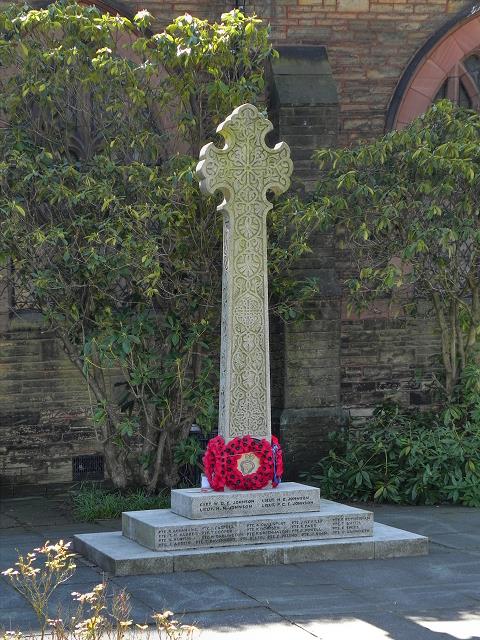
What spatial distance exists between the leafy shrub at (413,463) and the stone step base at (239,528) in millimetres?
2385

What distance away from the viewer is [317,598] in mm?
7410

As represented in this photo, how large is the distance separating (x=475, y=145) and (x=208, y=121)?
245 cm

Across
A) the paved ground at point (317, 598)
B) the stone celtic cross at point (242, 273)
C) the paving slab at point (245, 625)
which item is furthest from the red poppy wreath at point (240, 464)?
the paving slab at point (245, 625)

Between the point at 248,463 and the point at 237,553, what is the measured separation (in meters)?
0.75

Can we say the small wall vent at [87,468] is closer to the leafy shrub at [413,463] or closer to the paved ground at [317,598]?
the leafy shrub at [413,463]

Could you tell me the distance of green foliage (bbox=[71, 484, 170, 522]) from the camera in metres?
10.6

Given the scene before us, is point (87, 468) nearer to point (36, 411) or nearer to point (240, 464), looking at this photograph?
point (36, 411)

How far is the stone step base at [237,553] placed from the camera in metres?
8.14

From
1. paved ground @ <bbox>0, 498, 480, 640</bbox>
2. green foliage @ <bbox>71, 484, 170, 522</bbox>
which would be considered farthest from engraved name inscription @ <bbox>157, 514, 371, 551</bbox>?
green foliage @ <bbox>71, 484, 170, 522</bbox>

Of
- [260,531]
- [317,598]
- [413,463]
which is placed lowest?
[317,598]

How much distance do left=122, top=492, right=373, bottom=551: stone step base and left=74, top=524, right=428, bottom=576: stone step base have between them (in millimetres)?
64

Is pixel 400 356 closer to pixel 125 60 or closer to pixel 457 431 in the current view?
pixel 457 431

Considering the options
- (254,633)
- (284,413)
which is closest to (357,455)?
(284,413)

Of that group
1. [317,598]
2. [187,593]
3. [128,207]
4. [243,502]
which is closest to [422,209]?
[128,207]
